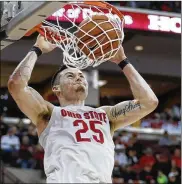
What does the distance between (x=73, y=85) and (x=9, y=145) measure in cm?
799

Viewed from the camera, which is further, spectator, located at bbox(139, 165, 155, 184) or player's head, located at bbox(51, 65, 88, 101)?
spectator, located at bbox(139, 165, 155, 184)

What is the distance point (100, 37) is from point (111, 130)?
0.65 meters

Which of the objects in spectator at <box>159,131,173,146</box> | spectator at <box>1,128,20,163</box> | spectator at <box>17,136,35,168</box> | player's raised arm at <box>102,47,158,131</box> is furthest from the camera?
spectator at <box>159,131,173,146</box>

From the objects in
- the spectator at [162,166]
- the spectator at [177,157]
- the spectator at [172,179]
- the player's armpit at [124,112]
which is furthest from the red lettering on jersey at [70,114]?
the spectator at [177,157]

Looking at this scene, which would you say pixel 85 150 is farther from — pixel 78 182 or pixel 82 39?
pixel 82 39

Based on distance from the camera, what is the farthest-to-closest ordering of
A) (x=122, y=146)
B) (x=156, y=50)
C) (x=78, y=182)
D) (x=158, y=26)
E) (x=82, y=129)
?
(x=156, y=50) → (x=122, y=146) → (x=158, y=26) → (x=82, y=129) → (x=78, y=182)

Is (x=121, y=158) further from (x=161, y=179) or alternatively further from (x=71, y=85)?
(x=71, y=85)

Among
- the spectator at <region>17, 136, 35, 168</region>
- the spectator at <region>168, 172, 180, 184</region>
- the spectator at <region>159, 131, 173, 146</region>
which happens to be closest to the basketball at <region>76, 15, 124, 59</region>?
the spectator at <region>168, 172, 180, 184</region>

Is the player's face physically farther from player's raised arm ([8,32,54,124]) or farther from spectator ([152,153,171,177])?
spectator ([152,153,171,177])

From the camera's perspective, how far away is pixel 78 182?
3756mm

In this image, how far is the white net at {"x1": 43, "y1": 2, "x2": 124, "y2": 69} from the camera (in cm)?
411

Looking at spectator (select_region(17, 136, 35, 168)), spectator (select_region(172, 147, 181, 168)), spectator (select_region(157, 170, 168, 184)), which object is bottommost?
spectator (select_region(172, 147, 181, 168))

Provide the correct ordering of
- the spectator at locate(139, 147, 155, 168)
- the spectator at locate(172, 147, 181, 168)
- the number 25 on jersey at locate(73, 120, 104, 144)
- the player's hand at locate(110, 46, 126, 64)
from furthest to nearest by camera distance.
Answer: the spectator at locate(172, 147, 181, 168) < the spectator at locate(139, 147, 155, 168) < the player's hand at locate(110, 46, 126, 64) < the number 25 on jersey at locate(73, 120, 104, 144)

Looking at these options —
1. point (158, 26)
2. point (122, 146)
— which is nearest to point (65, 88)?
point (158, 26)
